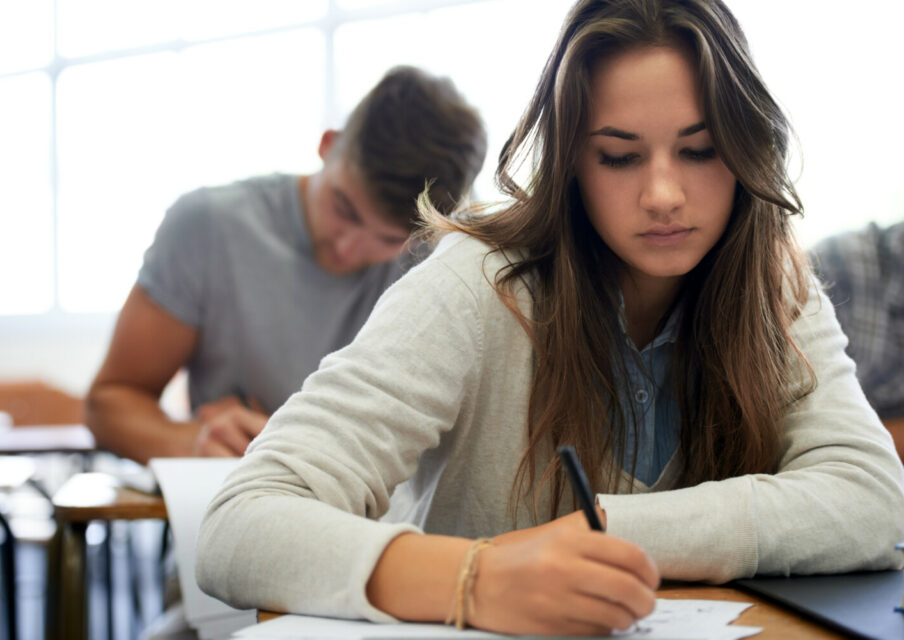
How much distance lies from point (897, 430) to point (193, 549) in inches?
53.4

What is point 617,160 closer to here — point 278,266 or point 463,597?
point 463,597

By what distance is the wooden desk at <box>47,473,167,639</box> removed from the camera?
1250 millimetres

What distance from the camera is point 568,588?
25.3 inches

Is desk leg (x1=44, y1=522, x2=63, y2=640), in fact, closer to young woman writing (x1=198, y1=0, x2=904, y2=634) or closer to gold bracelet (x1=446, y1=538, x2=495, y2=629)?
young woman writing (x1=198, y1=0, x2=904, y2=634)

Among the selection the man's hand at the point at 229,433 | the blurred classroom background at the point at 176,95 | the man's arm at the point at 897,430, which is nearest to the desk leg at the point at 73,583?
the man's hand at the point at 229,433

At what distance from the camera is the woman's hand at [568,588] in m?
0.64

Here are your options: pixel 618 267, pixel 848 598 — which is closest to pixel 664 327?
pixel 618 267

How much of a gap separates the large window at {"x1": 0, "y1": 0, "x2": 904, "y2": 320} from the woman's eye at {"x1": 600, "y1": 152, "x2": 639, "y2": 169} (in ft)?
8.47

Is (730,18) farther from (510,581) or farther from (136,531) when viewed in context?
(136,531)

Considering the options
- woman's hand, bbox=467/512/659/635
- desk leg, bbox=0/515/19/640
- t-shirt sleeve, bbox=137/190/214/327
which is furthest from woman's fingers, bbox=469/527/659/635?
desk leg, bbox=0/515/19/640

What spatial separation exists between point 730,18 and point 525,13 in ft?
11.3

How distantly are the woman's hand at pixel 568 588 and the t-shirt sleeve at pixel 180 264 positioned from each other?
1.35m

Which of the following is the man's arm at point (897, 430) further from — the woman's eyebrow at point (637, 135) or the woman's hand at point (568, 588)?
the woman's hand at point (568, 588)

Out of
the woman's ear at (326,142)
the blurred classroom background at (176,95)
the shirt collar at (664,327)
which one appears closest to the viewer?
the shirt collar at (664,327)
